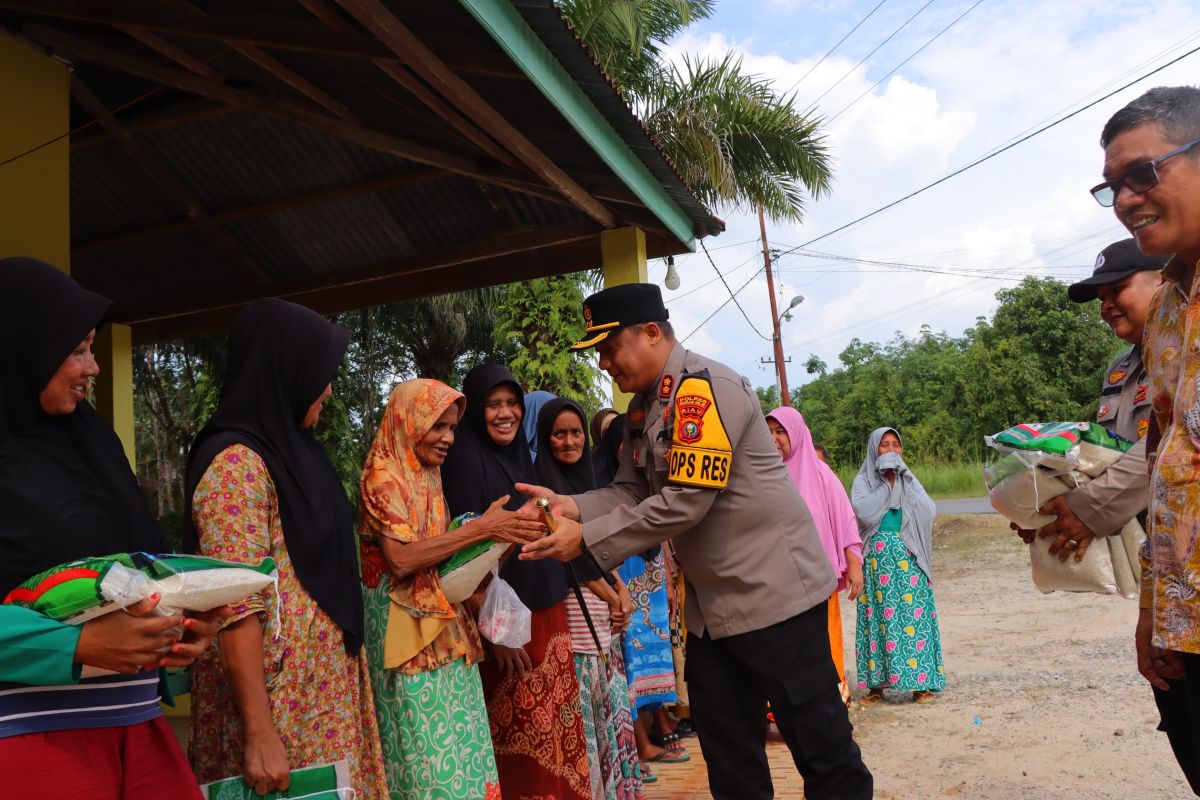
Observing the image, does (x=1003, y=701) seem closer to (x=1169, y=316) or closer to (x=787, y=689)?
(x=787, y=689)

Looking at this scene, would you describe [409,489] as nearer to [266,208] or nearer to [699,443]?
[699,443]

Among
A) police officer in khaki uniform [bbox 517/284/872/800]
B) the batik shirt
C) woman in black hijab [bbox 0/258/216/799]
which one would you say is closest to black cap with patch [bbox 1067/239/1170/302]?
the batik shirt

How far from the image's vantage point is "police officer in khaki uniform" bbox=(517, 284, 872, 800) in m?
3.04

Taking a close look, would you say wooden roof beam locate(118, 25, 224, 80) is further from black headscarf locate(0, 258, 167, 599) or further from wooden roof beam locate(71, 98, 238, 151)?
black headscarf locate(0, 258, 167, 599)

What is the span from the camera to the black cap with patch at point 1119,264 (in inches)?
114

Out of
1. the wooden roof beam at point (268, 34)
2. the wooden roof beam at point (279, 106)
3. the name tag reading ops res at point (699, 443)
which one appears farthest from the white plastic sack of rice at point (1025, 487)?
the wooden roof beam at point (279, 106)

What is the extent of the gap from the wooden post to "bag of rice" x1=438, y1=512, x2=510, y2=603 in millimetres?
3322

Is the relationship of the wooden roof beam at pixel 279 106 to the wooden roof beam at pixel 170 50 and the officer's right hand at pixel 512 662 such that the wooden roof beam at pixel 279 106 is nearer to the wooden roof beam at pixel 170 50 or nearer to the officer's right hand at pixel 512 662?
the wooden roof beam at pixel 170 50

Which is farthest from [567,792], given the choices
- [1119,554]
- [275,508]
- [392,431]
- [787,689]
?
[1119,554]

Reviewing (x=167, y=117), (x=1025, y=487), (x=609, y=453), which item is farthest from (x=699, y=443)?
(x=167, y=117)

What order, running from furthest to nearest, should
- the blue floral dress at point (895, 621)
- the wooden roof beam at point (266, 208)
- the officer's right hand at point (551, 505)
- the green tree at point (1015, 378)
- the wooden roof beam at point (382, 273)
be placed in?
1. the green tree at point (1015, 378)
2. the blue floral dress at point (895, 621)
3. the wooden roof beam at point (382, 273)
4. the wooden roof beam at point (266, 208)
5. the officer's right hand at point (551, 505)

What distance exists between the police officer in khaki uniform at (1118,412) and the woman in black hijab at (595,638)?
5.73ft

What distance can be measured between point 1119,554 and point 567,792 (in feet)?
6.66

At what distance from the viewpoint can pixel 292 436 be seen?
262 centimetres
